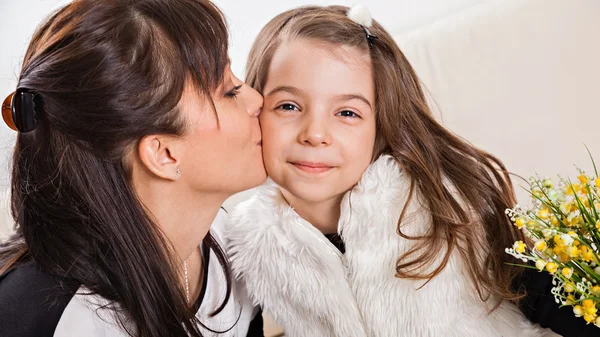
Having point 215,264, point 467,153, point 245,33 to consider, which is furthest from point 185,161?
point 245,33

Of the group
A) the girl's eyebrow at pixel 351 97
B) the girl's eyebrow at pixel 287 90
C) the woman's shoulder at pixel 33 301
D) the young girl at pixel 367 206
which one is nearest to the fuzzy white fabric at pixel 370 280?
the young girl at pixel 367 206

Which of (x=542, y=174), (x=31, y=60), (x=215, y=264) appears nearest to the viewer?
(x=31, y=60)

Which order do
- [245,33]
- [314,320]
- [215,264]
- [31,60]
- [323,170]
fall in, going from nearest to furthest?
[31,60], [323,170], [314,320], [215,264], [245,33]

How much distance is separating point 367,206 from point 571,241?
52 centimetres

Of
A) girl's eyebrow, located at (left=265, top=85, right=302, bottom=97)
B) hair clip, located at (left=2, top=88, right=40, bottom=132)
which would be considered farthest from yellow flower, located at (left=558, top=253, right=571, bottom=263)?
hair clip, located at (left=2, top=88, right=40, bottom=132)

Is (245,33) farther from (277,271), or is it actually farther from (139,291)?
(139,291)

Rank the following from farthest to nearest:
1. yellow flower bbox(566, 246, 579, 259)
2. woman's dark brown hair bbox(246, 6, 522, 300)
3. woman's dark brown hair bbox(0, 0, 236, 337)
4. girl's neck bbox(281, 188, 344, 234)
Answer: girl's neck bbox(281, 188, 344, 234) < woman's dark brown hair bbox(246, 6, 522, 300) < woman's dark brown hair bbox(0, 0, 236, 337) < yellow flower bbox(566, 246, 579, 259)

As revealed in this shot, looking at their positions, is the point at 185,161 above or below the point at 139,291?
above

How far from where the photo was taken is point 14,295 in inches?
52.0

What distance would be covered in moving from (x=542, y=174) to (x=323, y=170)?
2.99 feet

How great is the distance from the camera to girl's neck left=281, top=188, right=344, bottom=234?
1628 mm

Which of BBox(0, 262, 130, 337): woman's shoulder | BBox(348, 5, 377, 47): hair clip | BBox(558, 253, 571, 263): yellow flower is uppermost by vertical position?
BBox(348, 5, 377, 47): hair clip

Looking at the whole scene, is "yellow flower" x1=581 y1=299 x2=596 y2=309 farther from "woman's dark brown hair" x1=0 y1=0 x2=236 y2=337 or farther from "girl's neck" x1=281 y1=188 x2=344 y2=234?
"woman's dark brown hair" x1=0 y1=0 x2=236 y2=337

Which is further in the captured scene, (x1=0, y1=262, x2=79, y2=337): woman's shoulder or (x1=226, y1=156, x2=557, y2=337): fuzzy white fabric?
(x1=226, y1=156, x2=557, y2=337): fuzzy white fabric
